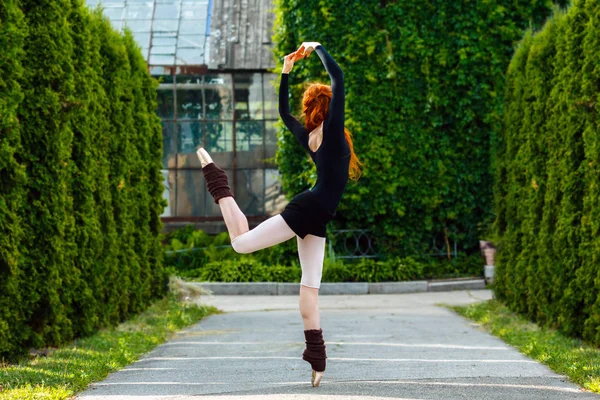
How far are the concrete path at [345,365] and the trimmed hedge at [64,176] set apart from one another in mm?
961

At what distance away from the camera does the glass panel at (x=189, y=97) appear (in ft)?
65.5

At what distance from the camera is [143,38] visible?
20516 mm

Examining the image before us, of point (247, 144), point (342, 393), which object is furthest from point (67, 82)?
point (247, 144)

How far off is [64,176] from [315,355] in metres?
3.36

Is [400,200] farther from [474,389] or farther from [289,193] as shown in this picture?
[474,389]

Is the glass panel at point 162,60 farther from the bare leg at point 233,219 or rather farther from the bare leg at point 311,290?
the bare leg at point 311,290

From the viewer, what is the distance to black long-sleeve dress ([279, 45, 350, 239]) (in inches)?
228

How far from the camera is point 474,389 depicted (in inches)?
226

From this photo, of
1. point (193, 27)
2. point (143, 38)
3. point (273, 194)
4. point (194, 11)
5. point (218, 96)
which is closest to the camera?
point (273, 194)

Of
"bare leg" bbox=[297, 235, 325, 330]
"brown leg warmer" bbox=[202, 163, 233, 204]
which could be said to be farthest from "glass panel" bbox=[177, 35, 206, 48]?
"bare leg" bbox=[297, 235, 325, 330]

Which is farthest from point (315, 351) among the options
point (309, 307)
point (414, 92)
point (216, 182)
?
point (414, 92)

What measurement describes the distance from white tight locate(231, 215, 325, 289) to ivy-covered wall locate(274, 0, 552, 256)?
10967 millimetres

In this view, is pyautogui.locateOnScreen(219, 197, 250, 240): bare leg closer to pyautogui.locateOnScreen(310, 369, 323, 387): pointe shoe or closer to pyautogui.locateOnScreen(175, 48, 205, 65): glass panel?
pyautogui.locateOnScreen(310, 369, 323, 387): pointe shoe

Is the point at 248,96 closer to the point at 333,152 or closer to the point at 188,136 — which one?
the point at 188,136
